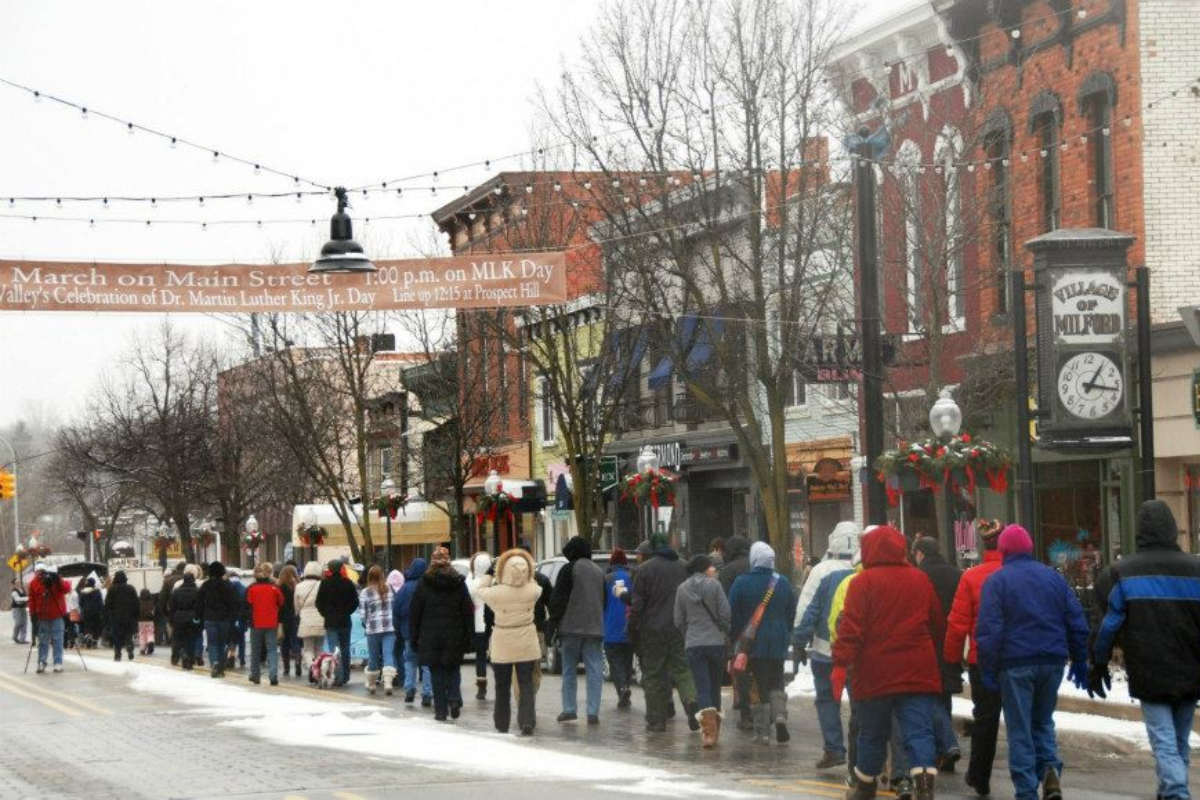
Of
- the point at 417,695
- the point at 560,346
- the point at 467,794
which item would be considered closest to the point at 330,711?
the point at 417,695

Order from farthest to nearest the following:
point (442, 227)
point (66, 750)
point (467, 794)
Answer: point (442, 227), point (66, 750), point (467, 794)

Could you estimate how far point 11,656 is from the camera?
39.5 meters

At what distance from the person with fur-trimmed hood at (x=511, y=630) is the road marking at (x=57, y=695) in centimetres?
542

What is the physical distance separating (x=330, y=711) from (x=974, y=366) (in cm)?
1182

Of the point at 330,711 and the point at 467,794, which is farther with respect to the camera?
the point at 330,711

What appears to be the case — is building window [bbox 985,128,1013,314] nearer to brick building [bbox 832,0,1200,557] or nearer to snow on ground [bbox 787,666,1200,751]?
brick building [bbox 832,0,1200,557]

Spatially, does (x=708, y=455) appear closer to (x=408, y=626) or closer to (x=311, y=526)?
(x=311, y=526)

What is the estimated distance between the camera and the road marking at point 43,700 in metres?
21.8

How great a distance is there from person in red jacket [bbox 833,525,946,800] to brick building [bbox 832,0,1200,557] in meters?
13.8

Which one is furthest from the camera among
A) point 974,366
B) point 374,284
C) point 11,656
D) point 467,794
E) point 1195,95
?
point 11,656

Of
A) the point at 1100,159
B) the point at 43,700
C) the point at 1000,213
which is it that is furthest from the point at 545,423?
the point at 43,700

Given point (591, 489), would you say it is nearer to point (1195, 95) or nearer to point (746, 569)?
point (1195, 95)

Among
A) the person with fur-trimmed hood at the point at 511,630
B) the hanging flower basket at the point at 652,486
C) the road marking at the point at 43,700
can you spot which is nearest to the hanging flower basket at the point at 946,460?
the person with fur-trimmed hood at the point at 511,630

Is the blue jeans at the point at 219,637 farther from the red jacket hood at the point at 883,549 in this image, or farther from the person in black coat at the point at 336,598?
the red jacket hood at the point at 883,549
